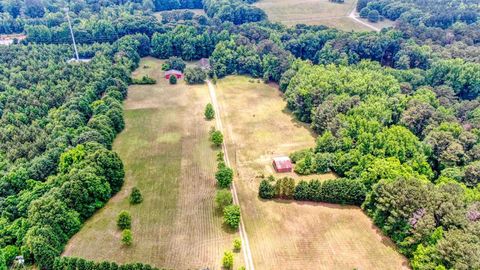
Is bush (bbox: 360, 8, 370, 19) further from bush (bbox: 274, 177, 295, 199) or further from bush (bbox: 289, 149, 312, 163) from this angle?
bush (bbox: 274, 177, 295, 199)

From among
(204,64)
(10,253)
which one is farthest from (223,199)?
(204,64)

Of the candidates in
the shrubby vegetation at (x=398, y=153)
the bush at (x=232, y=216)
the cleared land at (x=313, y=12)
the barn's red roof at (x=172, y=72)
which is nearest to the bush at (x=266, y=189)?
the shrubby vegetation at (x=398, y=153)

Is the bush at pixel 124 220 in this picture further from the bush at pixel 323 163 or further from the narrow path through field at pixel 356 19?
the narrow path through field at pixel 356 19

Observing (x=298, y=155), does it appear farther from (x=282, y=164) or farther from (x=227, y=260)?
(x=227, y=260)

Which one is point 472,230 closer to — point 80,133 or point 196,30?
point 80,133

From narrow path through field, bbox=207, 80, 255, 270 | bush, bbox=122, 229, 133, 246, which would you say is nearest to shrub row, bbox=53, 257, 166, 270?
bush, bbox=122, 229, 133, 246

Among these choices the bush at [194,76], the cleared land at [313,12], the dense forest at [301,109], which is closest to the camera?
the dense forest at [301,109]

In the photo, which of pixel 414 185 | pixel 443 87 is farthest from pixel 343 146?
pixel 443 87
